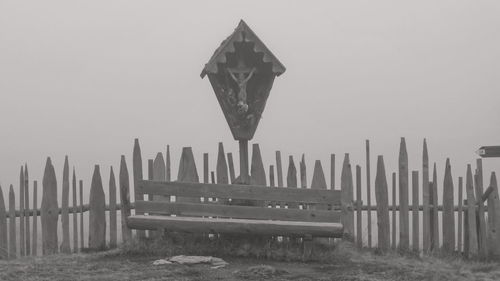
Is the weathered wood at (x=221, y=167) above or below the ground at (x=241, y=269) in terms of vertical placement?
above

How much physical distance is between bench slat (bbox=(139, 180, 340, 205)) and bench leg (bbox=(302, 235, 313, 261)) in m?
0.55

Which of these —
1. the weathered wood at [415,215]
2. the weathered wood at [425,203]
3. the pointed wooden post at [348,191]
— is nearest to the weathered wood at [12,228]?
the pointed wooden post at [348,191]

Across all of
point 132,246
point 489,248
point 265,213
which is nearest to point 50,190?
point 132,246

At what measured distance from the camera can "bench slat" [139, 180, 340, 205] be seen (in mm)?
8844

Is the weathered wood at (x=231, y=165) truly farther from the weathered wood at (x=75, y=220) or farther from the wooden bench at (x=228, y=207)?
the weathered wood at (x=75, y=220)

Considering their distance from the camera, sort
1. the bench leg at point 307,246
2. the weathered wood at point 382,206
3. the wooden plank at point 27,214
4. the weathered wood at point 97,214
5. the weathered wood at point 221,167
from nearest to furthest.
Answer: the bench leg at point 307,246 < the weathered wood at point 221,167 < the weathered wood at point 97,214 < the weathered wood at point 382,206 < the wooden plank at point 27,214

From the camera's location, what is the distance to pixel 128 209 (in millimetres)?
9469

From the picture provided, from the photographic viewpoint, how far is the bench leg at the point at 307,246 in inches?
334

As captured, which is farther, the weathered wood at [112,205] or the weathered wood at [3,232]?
the weathered wood at [3,232]

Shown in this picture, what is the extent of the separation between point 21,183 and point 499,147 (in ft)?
26.7

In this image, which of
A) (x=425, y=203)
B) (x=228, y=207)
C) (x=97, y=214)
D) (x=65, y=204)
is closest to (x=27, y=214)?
(x=65, y=204)

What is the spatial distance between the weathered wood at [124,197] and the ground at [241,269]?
21.1 inches

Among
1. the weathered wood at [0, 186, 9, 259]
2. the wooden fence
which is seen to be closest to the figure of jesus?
the wooden fence

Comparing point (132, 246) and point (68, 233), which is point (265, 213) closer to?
point (132, 246)
